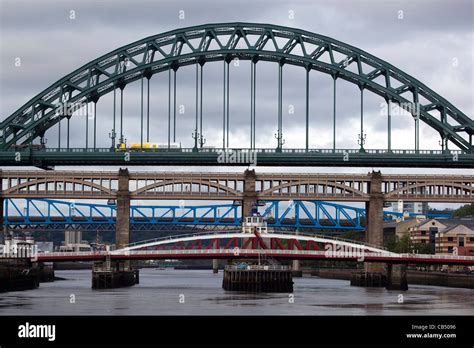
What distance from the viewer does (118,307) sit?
101 m

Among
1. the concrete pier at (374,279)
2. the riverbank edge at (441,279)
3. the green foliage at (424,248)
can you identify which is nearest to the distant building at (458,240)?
the green foliage at (424,248)

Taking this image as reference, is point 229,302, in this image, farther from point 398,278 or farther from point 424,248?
point 424,248

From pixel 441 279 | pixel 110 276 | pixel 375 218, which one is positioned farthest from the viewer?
pixel 441 279

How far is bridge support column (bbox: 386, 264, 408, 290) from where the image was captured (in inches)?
5463

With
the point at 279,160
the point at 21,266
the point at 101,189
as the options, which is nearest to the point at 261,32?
the point at 279,160

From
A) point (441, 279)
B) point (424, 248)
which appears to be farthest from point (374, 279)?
point (424, 248)

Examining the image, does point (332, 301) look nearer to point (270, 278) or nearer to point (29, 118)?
point (270, 278)

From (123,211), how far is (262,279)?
3117 centimetres

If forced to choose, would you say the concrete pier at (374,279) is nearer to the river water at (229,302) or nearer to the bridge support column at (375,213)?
the bridge support column at (375,213)

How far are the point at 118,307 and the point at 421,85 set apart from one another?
6241 cm

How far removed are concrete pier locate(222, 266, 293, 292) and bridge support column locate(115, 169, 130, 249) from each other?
25.0m

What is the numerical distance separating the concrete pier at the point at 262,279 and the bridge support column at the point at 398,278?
15.4m

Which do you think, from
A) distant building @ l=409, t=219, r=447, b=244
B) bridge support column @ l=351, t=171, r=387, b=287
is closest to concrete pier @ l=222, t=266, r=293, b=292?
bridge support column @ l=351, t=171, r=387, b=287

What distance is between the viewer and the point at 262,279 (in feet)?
420
